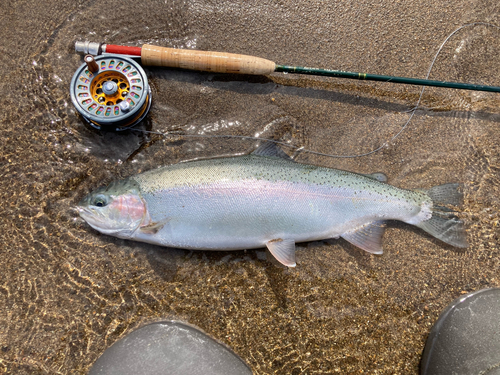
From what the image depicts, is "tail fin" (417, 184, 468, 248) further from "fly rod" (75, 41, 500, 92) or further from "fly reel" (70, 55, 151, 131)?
"fly reel" (70, 55, 151, 131)

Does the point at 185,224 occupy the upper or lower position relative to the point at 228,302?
upper

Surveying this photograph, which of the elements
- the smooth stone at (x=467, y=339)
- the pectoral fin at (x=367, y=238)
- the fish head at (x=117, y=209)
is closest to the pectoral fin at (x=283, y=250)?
the pectoral fin at (x=367, y=238)

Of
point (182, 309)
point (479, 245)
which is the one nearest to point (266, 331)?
point (182, 309)

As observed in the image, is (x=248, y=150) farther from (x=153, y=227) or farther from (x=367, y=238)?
(x=367, y=238)

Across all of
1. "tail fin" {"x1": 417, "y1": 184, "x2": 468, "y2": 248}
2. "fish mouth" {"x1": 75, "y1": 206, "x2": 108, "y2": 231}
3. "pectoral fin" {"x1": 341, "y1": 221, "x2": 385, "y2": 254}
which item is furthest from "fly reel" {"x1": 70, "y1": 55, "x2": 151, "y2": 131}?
"tail fin" {"x1": 417, "y1": 184, "x2": 468, "y2": 248}

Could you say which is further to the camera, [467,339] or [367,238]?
[367,238]

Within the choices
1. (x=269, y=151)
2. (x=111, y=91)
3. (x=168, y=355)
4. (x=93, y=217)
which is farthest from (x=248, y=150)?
(x=168, y=355)

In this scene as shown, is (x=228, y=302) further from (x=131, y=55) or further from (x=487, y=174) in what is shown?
(x=487, y=174)
